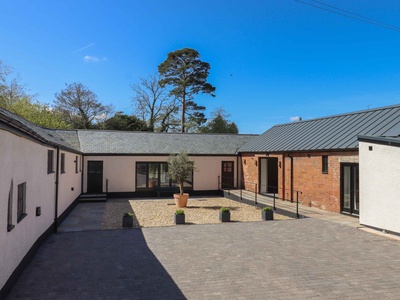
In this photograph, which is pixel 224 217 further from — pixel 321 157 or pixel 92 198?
pixel 92 198

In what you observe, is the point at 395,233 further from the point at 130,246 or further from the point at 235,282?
the point at 130,246

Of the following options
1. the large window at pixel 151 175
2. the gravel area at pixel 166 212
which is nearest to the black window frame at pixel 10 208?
the gravel area at pixel 166 212

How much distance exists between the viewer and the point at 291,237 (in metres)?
8.94

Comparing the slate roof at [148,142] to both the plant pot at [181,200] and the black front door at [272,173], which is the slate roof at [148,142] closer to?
the black front door at [272,173]

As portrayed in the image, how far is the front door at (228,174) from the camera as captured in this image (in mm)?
21094

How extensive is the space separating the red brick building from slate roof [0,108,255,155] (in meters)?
3.41

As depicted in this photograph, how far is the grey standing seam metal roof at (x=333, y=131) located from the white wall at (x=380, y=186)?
961mm

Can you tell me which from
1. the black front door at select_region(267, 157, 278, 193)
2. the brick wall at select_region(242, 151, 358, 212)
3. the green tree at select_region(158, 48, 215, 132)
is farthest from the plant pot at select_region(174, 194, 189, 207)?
the green tree at select_region(158, 48, 215, 132)

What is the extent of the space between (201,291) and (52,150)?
738cm

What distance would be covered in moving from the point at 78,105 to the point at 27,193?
34.2 metres

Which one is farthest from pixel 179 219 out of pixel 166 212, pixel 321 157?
pixel 321 157

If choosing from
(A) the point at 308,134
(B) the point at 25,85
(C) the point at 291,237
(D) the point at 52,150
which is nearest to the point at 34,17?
(D) the point at 52,150

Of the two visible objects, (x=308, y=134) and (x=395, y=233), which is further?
(x=308, y=134)

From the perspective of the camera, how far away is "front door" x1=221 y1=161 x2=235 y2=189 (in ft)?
69.2
